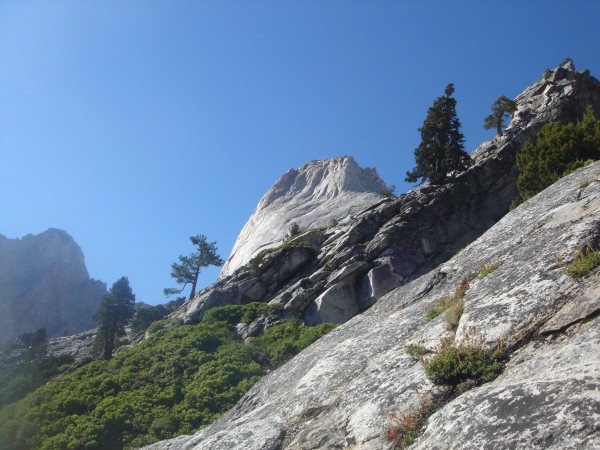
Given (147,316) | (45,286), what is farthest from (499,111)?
(45,286)

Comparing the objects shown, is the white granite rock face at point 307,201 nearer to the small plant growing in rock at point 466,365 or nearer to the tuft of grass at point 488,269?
the tuft of grass at point 488,269

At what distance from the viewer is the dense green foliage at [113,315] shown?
167ft

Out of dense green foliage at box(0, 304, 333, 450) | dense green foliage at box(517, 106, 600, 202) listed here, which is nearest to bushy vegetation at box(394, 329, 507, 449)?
dense green foliage at box(0, 304, 333, 450)

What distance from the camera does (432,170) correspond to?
53.2 m

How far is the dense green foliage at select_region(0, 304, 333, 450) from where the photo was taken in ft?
94.5

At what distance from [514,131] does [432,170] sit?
38.8ft

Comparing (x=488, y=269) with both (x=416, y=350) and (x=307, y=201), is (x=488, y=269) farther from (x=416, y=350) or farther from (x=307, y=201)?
(x=307, y=201)

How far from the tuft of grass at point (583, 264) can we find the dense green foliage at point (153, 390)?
22.7 m

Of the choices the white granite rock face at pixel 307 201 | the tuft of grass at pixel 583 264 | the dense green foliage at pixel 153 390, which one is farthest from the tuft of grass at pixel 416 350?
the white granite rock face at pixel 307 201

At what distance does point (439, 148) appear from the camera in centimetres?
5334

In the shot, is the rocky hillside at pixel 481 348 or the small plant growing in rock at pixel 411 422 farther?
the small plant growing in rock at pixel 411 422

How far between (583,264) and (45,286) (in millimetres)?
144597

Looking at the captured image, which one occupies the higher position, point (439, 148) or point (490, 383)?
point (439, 148)

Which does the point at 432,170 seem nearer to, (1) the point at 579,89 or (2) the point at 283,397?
(1) the point at 579,89
